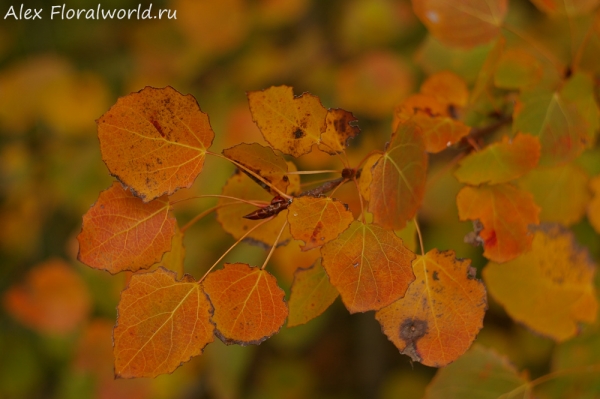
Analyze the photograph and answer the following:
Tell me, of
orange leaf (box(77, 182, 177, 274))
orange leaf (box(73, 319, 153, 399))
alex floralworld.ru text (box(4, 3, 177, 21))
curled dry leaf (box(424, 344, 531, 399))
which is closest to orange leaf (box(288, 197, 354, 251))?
orange leaf (box(77, 182, 177, 274))

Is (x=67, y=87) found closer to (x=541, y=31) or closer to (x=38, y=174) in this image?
(x=38, y=174)

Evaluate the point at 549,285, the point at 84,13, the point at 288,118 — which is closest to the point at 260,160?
the point at 288,118

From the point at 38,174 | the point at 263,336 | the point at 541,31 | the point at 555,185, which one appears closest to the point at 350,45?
the point at 541,31

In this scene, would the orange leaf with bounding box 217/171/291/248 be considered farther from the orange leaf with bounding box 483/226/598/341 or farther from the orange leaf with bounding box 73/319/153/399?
the orange leaf with bounding box 73/319/153/399

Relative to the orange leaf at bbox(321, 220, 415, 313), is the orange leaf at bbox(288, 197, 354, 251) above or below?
above

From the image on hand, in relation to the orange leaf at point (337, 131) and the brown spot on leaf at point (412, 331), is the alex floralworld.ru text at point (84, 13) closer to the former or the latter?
the orange leaf at point (337, 131)

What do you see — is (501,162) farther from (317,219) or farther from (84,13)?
(84,13)

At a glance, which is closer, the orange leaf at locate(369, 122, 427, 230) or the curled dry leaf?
the orange leaf at locate(369, 122, 427, 230)
